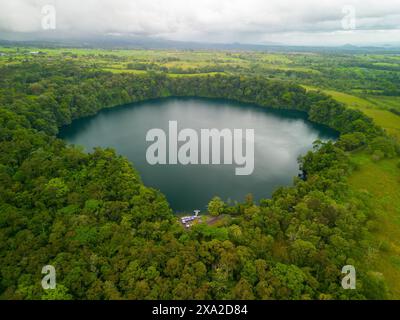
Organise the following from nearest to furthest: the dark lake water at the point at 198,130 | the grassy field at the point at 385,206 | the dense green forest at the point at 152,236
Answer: the dense green forest at the point at 152,236 < the grassy field at the point at 385,206 < the dark lake water at the point at 198,130

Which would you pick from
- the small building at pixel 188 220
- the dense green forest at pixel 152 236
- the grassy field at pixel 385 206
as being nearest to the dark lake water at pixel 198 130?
the small building at pixel 188 220

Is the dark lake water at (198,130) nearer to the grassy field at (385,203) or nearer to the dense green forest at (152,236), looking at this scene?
the dense green forest at (152,236)

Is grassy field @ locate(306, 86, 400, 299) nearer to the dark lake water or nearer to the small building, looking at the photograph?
the dark lake water

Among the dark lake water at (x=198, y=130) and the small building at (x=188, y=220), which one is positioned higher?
the dark lake water at (x=198, y=130)

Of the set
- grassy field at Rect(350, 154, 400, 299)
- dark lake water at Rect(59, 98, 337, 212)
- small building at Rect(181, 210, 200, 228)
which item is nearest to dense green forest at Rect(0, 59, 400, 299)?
grassy field at Rect(350, 154, 400, 299)

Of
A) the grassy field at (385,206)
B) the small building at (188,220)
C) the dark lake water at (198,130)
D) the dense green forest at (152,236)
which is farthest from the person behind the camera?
the dark lake water at (198,130)
